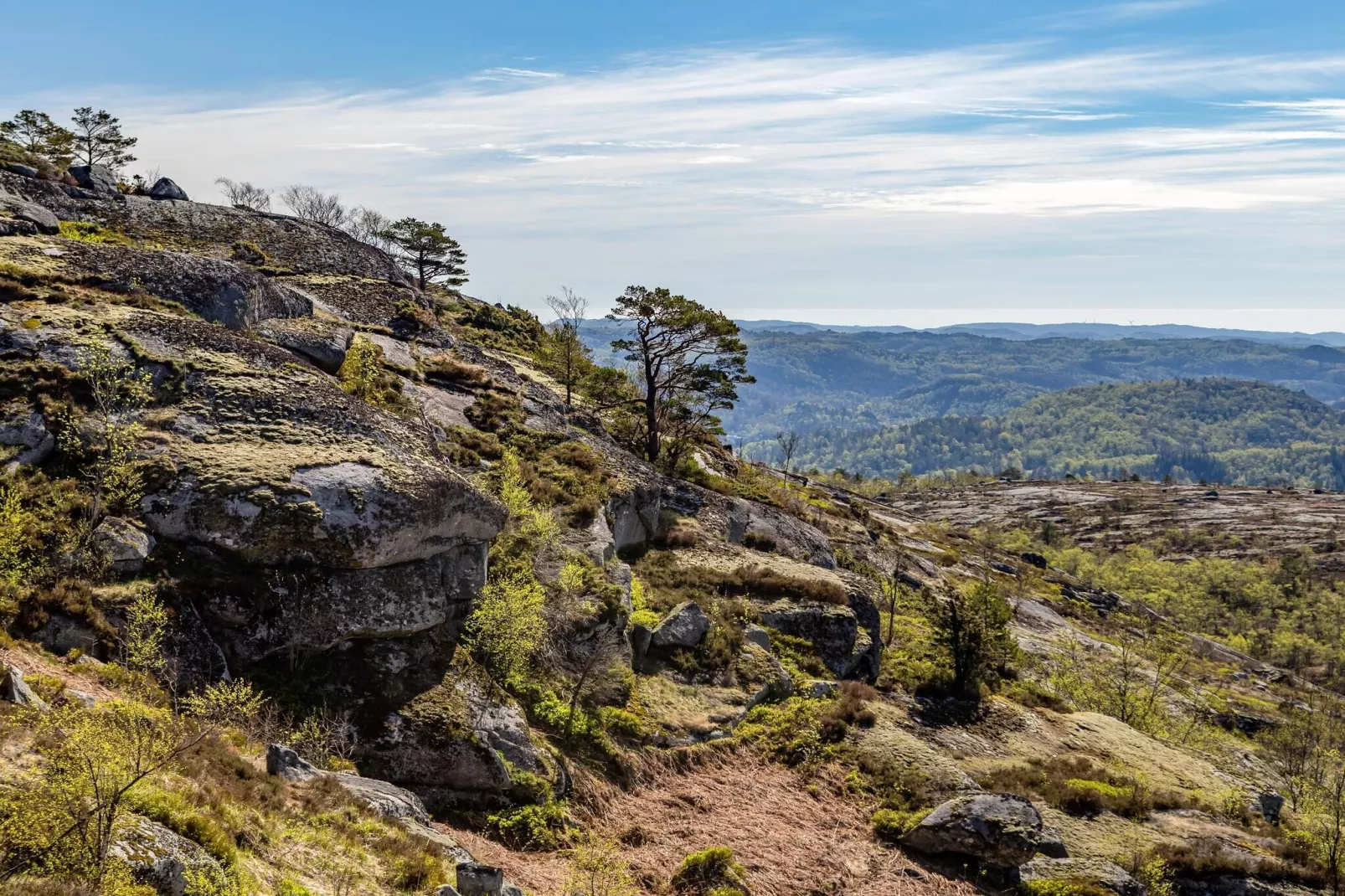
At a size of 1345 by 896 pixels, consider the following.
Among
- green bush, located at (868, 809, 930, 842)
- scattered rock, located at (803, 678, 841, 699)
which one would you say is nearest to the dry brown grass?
green bush, located at (868, 809, 930, 842)

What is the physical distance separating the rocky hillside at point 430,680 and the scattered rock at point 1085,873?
146 mm

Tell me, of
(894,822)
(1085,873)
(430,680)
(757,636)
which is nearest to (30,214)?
(430,680)

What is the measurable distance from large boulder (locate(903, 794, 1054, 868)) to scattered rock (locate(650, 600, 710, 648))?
12.3 m

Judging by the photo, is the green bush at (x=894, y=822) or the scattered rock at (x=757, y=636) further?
the scattered rock at (x=757, y=636)

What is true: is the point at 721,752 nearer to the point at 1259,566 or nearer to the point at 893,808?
the point at 893,808

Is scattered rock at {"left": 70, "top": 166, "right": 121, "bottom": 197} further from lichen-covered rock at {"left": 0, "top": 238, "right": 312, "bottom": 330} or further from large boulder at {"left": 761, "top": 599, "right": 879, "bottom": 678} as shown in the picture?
large boulder at {"left": 761, "top": 599, "right": 879, "bottom": 678}

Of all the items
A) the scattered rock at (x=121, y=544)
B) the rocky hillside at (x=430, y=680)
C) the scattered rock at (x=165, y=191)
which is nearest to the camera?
the rocky hillside at (x=430, y=680)

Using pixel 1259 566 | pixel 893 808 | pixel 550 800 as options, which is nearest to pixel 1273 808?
pixel 893 808

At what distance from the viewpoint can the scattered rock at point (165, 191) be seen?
66938mm

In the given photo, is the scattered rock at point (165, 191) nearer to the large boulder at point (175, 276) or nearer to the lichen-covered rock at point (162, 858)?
the large boulder at point (175, 276)

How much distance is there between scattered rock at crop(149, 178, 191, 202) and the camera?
66938 millimetres

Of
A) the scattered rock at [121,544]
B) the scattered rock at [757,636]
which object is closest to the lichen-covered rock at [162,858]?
the scattered rock at [121,544]

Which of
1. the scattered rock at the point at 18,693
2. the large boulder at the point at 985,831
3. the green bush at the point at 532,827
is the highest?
the scattered rock at the point at 18,693

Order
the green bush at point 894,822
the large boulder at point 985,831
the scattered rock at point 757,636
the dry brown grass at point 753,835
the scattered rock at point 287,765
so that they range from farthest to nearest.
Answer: the scattered rock at point 757,636
the green bush at point 894,822
the large boulder at point 985,831
the dry brown grass at point 753,835
the scattered rock at point 287,765
